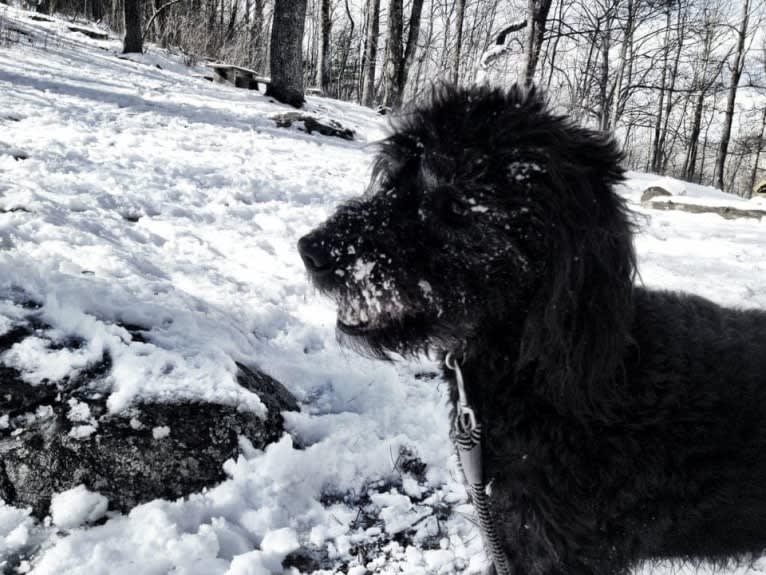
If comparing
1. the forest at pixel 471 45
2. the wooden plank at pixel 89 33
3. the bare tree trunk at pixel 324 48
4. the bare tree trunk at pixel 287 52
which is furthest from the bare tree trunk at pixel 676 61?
the wooden plank at pixel 89 33

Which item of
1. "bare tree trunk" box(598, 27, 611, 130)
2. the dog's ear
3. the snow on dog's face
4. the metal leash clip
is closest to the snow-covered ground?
the dog's ear

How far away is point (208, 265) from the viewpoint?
4.12 m

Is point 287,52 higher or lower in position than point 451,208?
higher

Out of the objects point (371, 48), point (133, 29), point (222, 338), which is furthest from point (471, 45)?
point (222, 338)

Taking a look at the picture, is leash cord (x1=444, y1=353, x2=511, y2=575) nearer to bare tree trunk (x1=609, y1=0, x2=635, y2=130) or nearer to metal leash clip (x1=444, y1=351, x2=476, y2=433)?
metal leash clip (x1=444, y1=351, x2=476, y2=433)

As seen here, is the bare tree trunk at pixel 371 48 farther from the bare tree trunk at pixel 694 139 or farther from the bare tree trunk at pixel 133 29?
the bare tree trunk at pixel 694 139

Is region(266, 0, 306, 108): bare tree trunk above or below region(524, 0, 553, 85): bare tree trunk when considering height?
below

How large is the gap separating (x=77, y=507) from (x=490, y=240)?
76.4 inches

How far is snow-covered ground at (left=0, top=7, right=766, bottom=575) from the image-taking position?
2213mm

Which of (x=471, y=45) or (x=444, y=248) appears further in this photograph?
(x=471, y=45)

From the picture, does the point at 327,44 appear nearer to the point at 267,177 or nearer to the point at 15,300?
the point at 267,177

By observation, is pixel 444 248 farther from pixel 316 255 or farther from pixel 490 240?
pixel 316 255

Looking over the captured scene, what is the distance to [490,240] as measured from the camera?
1630 mm

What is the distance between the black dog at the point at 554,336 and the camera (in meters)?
1.63
